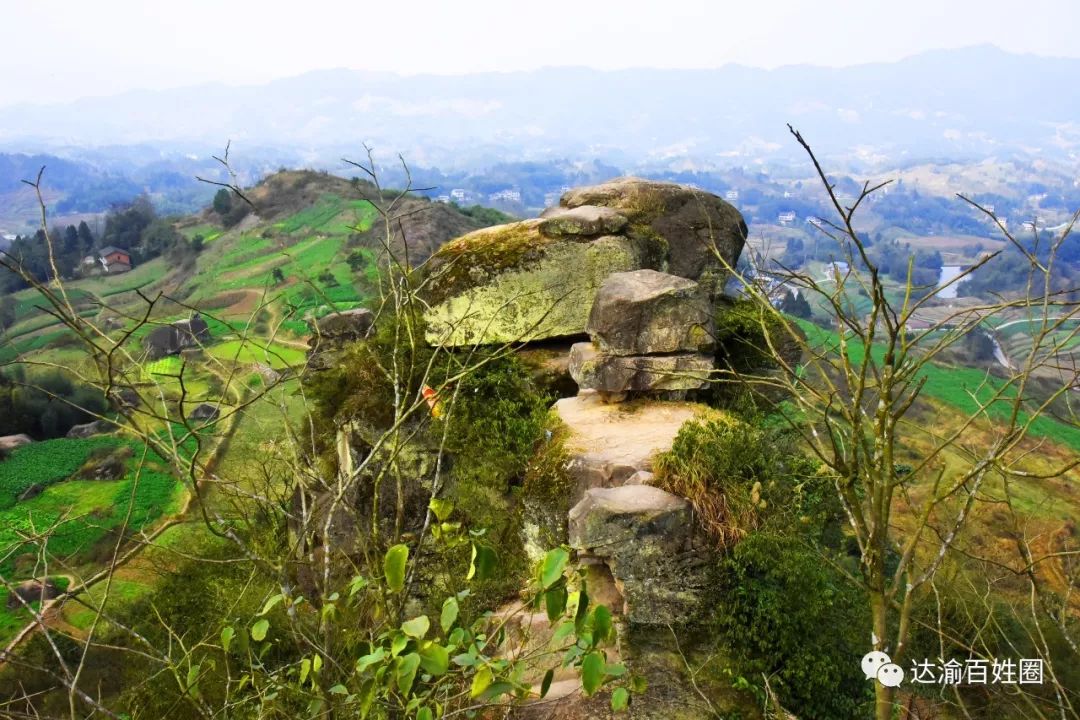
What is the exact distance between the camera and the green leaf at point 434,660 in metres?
2.00

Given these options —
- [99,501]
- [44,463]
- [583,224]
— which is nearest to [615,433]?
[583,224]

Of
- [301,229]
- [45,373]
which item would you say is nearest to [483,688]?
[45,373]

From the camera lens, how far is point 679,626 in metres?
6.72

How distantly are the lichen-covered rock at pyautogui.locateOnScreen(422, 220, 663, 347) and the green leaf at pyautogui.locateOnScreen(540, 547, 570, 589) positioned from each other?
8721 mm

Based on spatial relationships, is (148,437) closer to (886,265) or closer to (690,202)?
(690,202)

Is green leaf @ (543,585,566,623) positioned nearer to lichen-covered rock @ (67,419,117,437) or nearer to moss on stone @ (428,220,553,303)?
moss on stone @ (428,220,553,303)

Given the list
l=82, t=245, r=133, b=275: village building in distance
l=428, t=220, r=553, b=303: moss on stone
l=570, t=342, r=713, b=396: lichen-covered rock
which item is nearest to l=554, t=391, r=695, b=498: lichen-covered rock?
l=570, t=342, r=713, b=396: lichen-covered rock

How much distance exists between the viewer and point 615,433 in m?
8.68

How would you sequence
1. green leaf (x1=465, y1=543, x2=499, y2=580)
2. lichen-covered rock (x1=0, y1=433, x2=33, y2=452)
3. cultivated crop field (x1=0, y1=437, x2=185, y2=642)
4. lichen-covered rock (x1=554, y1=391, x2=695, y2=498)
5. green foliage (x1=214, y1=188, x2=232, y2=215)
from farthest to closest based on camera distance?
green foliage (x1=214, y1=188, x2=232, y2=215)
lichen-covered rock (x1=0, y1=433, x2=33, y2=452)
cultivated crop field (x1=0, y1=437, x2=185, y2=642)
lichen-covered rock (x1=554, y1=391, x2=695, y2=498)
green leaf (x1=465, y1=543, x2=499, y2=580)

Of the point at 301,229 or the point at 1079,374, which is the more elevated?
the point at 1079,374

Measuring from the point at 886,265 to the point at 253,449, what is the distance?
113876 millimetres

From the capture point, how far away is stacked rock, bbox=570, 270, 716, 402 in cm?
941

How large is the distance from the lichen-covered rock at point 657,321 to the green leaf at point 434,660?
25.1 feet

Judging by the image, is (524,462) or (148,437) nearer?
(148,437)
